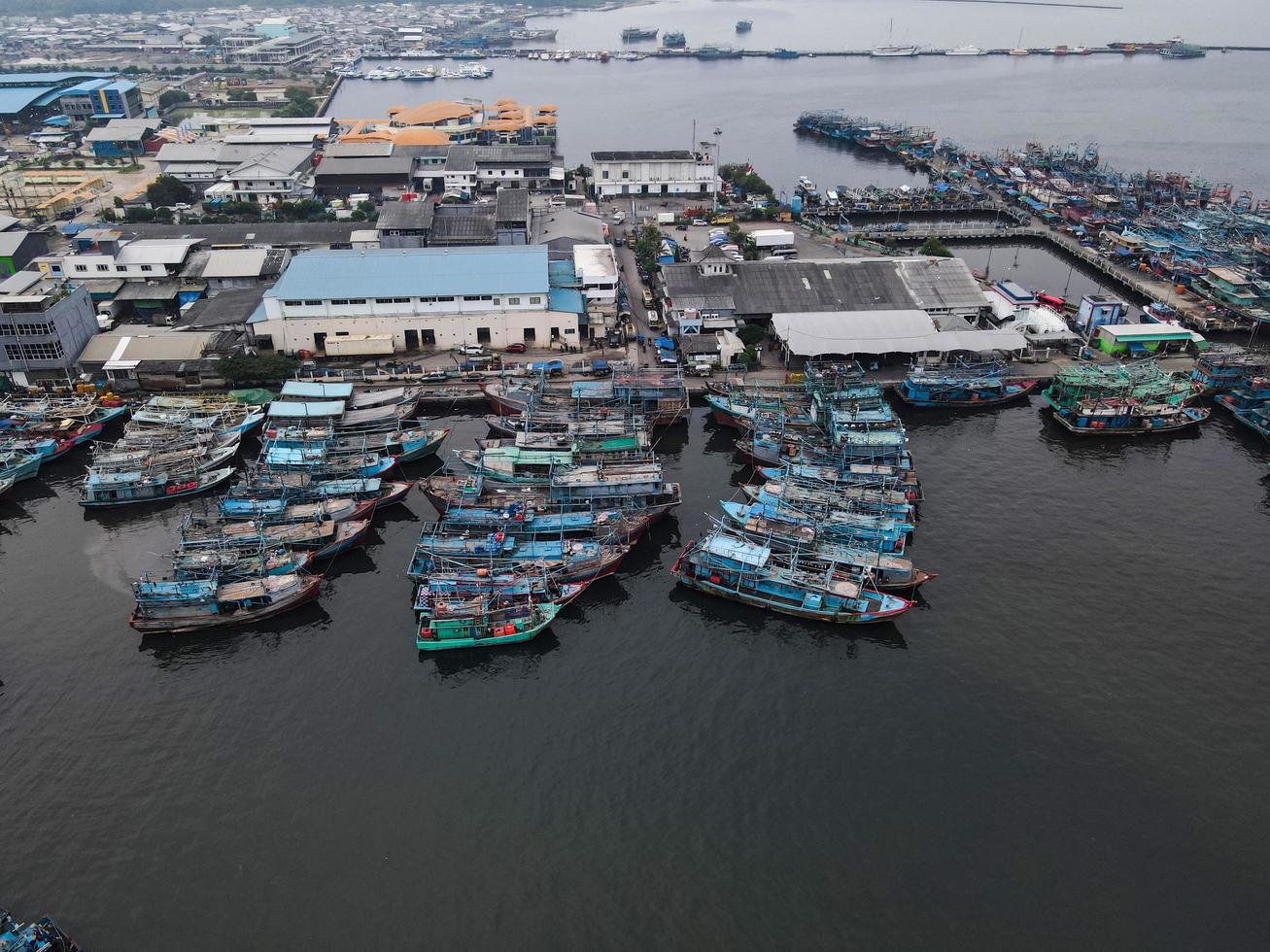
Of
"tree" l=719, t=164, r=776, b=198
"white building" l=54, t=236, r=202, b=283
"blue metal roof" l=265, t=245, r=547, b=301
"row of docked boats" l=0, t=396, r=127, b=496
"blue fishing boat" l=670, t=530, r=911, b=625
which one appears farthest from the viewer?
"tree" l=719, t=164, r=776, b=198

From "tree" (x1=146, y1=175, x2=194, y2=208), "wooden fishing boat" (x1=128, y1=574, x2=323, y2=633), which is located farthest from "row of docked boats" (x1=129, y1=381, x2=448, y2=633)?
"tree" (x1=146, y1=175, x2=194, y2=208)

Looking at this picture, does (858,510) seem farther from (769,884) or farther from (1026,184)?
(1026,184)

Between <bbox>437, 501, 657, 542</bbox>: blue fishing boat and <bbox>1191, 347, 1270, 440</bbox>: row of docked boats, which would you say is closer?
<bbox>437, 501, 657, 542</bbox>: blue fishing boat

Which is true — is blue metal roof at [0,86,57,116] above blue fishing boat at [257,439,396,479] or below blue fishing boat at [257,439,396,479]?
above

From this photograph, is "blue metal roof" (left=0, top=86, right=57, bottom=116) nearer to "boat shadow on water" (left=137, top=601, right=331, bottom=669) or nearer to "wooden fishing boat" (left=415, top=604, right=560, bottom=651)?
"boat shadow on water" (left=137, top=601, right=331, bottom=669)

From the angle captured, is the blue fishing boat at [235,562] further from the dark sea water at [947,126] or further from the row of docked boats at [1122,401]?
the dark sea water at [947,126]

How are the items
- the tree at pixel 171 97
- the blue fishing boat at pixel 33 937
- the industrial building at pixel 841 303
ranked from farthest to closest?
1. the tree at pixel 171 97
2. the industrial building at pixel 841 303
3. the blue fishing boat at pixel 33 937

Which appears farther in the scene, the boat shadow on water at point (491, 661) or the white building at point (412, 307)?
the white building at point (412, 307)

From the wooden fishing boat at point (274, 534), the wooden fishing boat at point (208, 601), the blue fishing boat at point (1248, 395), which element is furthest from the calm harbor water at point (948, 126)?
the wooden fishing boat at point (208, 601)

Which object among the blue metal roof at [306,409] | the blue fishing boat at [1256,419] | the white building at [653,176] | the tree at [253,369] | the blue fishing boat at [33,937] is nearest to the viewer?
the blue fishing boat at [33,937]
